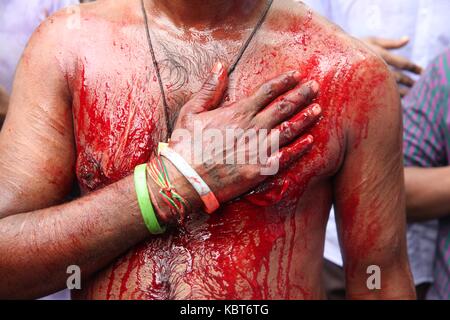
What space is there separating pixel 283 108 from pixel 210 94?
20cm

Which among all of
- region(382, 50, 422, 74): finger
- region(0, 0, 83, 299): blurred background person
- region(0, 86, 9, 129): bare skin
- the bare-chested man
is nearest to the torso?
the bare-chested man

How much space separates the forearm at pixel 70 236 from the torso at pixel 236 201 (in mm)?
78

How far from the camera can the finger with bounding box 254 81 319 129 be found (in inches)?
79.7

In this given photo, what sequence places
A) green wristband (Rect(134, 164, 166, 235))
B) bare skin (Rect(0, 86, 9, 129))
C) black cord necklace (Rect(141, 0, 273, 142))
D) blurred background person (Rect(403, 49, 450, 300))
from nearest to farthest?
green wristband (Rect(134, 164, 166, 235))
black cord necklace (Rect(141, 0, 273, 142))
bare skin (Rect(0, 86, 9, 129))
blurred background person (Rect(403, 49, 450, 300))

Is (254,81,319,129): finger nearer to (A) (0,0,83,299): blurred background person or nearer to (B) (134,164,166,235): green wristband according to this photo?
(B) (134,164,166,235): green wristband

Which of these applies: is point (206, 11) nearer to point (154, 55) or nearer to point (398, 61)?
point (154, 55)

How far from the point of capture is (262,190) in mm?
2064

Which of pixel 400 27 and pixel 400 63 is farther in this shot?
pixel 400 27

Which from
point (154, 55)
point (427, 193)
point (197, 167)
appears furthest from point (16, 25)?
point (427, 193)

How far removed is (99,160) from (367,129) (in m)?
0.75

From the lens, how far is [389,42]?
3480mm

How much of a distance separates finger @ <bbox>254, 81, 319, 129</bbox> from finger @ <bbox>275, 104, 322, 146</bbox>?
0.02m

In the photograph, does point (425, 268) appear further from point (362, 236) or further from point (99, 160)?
point (99, 160)

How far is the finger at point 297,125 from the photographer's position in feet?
6.63
